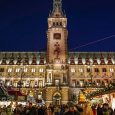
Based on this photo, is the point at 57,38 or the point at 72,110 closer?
the point at 72,110

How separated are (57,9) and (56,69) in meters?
25.3

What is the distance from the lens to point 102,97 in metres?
47.3

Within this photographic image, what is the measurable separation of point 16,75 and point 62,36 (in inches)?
908

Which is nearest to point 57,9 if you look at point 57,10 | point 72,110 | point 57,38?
point 57,10

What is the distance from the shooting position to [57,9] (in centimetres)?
11856

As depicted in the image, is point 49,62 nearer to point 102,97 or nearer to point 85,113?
point 102,97

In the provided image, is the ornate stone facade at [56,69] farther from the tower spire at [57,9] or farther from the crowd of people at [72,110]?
the crowd of people at [72,110]

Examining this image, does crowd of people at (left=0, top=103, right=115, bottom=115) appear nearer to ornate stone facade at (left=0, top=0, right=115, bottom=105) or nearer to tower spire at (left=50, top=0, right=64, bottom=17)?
ornate stone facade at (left=0, top=0, right=115, bottom=105)

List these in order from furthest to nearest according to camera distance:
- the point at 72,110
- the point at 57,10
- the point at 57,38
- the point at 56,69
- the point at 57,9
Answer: the point at 57,9 → the point at 57,10 → the point at 57,38 → the point at 56,69 → the point at 72,110

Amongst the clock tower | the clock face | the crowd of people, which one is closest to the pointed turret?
the clock tower

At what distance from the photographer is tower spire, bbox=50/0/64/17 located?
117m

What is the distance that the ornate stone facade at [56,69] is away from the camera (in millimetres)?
107250

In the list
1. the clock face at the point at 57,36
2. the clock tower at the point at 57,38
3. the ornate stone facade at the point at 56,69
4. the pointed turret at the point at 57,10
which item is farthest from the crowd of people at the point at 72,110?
the pointed turret at the point at 57,10

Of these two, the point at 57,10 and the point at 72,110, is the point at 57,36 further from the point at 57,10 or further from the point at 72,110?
the point at 72,110
